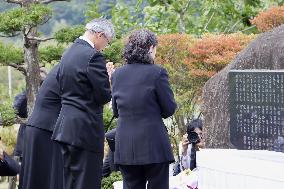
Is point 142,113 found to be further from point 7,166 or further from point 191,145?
point 191,145

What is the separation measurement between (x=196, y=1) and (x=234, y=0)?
75 cm

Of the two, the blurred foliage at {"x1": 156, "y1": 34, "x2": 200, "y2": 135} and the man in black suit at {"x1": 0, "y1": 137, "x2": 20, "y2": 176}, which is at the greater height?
the blurred foliage at {"x1": 156, "y1": 34, "x2": 200, "y2": 135}

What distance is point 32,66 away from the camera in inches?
339

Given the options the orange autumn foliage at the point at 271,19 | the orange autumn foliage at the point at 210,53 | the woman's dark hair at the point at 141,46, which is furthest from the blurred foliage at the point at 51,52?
the orange autumn foliage at the point at 271,19

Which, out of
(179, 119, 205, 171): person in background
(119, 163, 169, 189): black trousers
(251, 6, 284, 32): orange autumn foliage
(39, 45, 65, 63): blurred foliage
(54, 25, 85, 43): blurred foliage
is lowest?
(119, 163, 169, 189): black trousers

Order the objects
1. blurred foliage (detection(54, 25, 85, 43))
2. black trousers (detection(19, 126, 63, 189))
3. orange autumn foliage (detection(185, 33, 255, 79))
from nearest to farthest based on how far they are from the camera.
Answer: black trousers (detection(19, 126, 63, 189)) < blurred foliage (detection(54, 25, 85, 43)) < orange autumn foliage (detection(185, 33, 255, 79))

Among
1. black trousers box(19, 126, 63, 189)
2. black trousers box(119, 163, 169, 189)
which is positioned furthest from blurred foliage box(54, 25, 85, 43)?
black trousers box(119, 163, 169, 189)

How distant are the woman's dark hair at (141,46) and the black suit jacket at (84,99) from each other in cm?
A: 28

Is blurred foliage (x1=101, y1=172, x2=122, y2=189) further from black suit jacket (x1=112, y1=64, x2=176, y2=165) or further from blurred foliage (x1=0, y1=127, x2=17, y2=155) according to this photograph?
blurred foliage (x1=0, y1=127, x2=17, y2=155)

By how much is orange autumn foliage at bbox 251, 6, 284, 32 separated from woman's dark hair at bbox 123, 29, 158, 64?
17.9 feet

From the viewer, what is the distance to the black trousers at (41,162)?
23.1ft

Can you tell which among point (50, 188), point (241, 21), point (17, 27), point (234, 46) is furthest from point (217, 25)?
point (50, 188)

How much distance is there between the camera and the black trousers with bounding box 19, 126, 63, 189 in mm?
7031

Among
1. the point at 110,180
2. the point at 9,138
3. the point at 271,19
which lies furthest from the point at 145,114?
the point at 9,138
